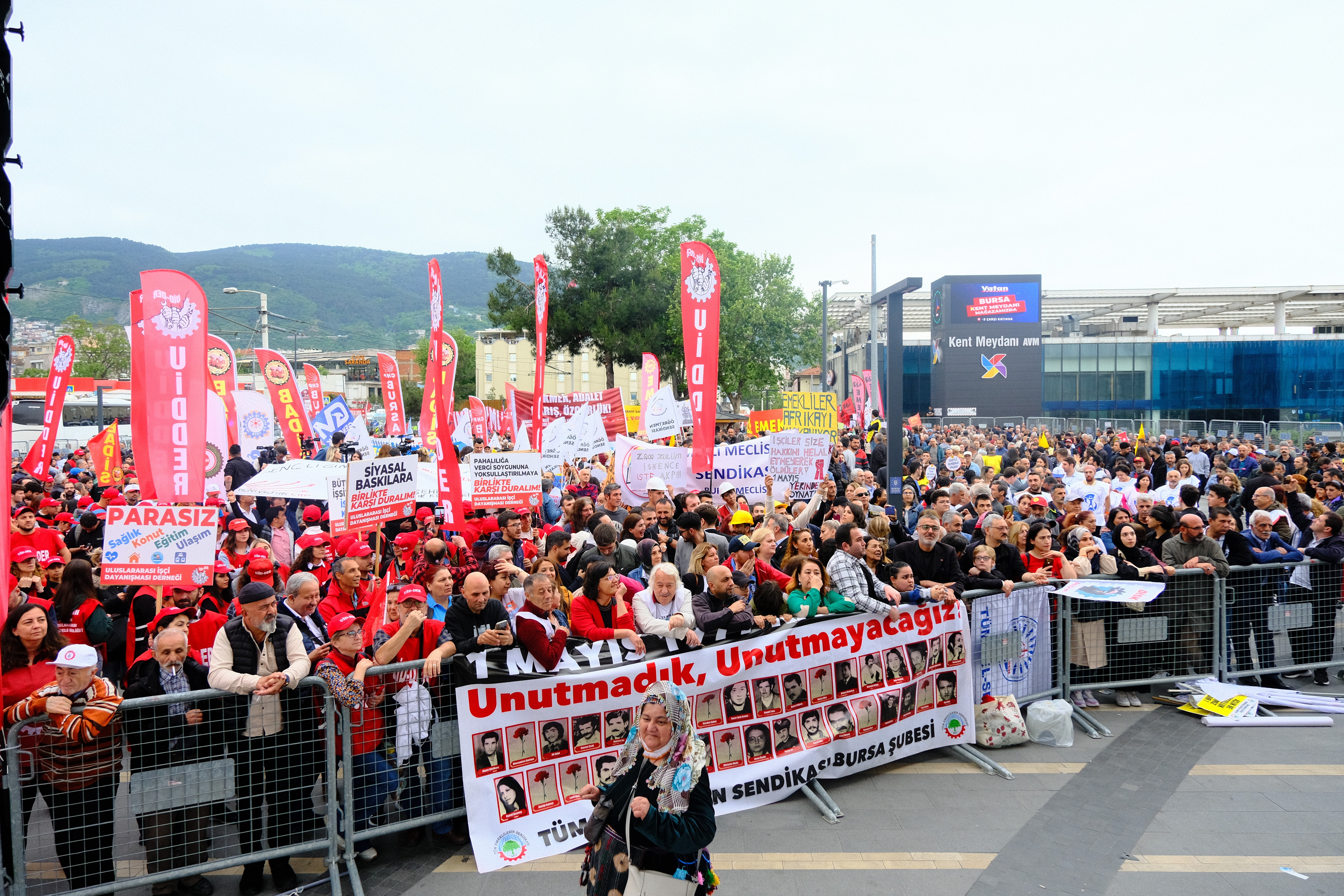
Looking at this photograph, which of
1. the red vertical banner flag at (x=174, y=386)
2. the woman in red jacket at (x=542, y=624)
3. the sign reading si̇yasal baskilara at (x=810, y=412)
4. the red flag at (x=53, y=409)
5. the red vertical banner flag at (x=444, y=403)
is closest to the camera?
the woman in red jacket at (x=542, y=624)

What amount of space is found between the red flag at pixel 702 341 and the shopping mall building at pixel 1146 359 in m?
41.6

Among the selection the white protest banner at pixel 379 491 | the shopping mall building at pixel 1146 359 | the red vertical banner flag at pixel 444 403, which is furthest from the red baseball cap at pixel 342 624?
the shopping mall building at pixel 1146 359

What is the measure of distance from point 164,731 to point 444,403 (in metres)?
7.23

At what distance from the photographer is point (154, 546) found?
646 cm

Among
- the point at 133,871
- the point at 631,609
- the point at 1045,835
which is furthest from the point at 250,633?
the point at 1045,835

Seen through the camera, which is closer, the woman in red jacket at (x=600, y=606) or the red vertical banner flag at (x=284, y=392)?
the woman in red jacket at (x=600, y=606)

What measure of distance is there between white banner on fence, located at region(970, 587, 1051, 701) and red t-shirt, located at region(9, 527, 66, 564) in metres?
8.65

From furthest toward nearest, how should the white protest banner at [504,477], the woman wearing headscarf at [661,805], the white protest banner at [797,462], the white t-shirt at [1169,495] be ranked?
1. the white t-shirt at [1169,495]
2. the white protest banner at [797,462]
3. the white protest banner at [504,477]
4. the woman wearing headscarf at [661,805]

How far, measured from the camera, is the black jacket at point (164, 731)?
14.6ft

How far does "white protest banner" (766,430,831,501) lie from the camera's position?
11.6m

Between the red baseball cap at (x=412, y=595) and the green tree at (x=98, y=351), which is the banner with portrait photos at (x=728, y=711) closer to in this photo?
the red baseball cap at (x=412, y=595)

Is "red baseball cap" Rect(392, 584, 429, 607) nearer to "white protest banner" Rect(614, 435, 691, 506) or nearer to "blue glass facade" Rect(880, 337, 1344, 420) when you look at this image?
"white protest banner" Rect(614, 435, 691, 506)

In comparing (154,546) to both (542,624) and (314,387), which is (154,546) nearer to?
(542,624)

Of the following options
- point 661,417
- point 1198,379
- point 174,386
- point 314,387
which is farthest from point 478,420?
point 1198,379
